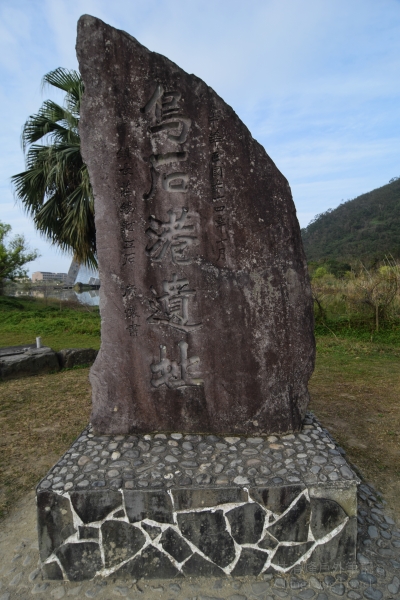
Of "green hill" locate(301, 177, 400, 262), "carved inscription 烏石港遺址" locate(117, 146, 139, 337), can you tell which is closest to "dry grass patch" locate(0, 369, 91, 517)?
"carved inscription 烏石港遺址" locate(117, 146, 139, 337)

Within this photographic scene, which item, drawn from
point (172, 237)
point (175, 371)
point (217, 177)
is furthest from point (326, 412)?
point (217, 177)

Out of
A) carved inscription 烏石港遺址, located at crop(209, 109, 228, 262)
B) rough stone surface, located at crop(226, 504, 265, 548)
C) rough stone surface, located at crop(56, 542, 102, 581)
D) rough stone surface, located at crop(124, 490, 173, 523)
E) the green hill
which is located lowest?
rough stone surface, located at crop(56, 542, 102, 581)

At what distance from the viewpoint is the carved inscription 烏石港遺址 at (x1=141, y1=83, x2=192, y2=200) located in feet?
9.86

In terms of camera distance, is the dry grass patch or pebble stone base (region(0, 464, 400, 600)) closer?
pebble stone base (region(0, 464, 400, 600))

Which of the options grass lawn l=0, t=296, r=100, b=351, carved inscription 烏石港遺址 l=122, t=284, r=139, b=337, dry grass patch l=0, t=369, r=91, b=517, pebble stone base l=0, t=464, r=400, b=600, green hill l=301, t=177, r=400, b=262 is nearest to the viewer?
pebble stone base l=0, t=464, r=400, b=600

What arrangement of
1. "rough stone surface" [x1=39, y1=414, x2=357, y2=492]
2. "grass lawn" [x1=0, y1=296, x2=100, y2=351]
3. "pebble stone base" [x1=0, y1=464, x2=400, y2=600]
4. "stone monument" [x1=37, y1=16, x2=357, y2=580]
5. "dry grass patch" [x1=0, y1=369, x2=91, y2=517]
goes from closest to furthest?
"pebble stone base" [x1=0, y1=464, x2=400, y2=600], "rough stone surface" [x1=39, y1=414, x2=357, y2=492], "stone monument" [x1=37, y1=16, x2=357, y2=580], "dry grass patch" [x1=0, y1=369, x2=91, y2=517], "grass lawn" [x1=0, y1=296, x2=100, y2=351]

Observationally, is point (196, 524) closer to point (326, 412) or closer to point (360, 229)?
point (326, 412)

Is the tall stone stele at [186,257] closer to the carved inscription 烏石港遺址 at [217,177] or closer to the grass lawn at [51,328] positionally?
the carved inscription 烏石港遺址 at [217,177]

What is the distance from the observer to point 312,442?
2969 mm

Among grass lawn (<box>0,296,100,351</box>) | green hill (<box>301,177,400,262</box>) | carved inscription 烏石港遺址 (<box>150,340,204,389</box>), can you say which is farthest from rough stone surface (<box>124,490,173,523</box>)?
green hill (<box>301,177,400,262</box>)

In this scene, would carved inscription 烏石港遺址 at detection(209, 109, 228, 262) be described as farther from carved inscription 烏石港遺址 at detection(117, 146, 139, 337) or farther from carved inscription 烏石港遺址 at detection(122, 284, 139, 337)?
carved inscription 烏石港遺址 at detection(122, 284, 139, 337)

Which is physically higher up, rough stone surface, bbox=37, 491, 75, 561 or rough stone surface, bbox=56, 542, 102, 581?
rough stone surface, bbox=37, 491, 75, 561

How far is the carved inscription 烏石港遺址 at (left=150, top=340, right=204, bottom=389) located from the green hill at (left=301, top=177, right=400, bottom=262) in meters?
19.4

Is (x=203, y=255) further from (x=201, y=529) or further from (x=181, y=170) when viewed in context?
(x=201, y=529)
